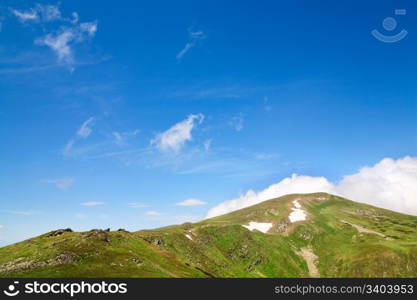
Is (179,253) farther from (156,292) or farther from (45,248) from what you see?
(156,292)

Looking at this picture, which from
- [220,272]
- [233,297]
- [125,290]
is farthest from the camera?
[220,272]

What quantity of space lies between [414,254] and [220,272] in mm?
118138

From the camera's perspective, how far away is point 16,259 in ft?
329

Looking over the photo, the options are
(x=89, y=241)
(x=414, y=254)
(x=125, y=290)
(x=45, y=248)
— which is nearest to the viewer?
(x=125, y=290)

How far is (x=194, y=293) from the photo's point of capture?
4294 cm

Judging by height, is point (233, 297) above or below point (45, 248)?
below

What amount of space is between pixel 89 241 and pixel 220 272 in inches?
3005

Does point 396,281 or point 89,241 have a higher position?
point 89,241

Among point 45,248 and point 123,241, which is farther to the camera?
point 123,241

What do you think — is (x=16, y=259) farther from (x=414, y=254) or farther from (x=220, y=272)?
(x=414, y=254)

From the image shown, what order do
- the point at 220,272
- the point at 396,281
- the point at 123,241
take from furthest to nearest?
the point at 220,272 → the point at 123,241 → the point at 396,281

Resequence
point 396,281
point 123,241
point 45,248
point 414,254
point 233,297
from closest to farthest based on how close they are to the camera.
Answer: point 233,297 → point 396,281 → point 45,248 → point 123,241 → point 414,254

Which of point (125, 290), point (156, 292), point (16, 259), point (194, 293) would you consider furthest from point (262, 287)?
point (16, 259)

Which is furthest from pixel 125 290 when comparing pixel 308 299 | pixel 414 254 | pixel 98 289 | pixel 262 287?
pixel 414 254
